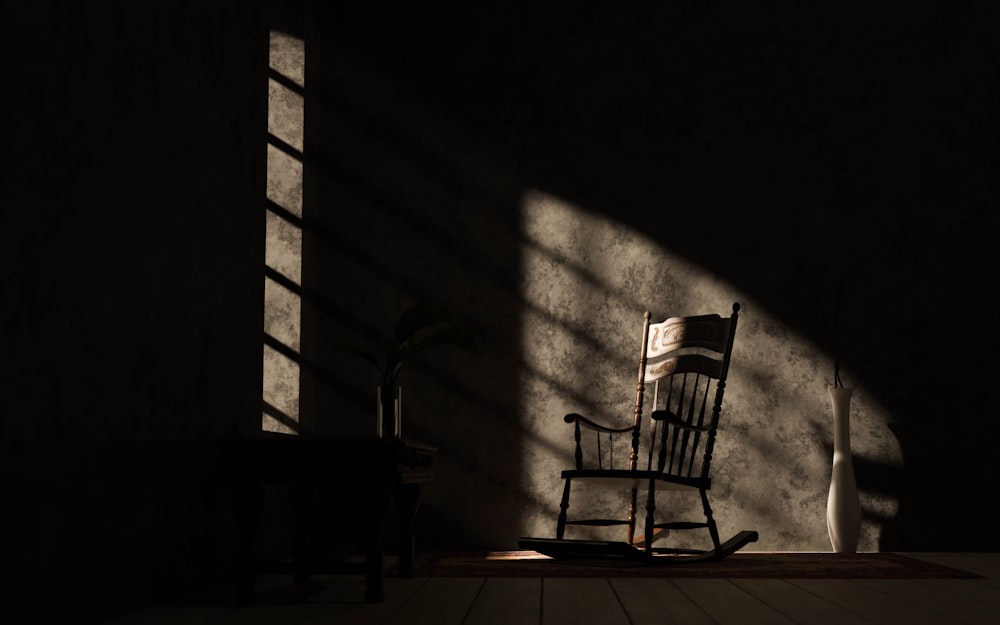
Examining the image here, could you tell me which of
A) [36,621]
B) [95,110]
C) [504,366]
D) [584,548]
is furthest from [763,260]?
[36,621]

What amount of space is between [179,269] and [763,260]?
118 inches

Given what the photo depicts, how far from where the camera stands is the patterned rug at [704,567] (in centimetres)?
375

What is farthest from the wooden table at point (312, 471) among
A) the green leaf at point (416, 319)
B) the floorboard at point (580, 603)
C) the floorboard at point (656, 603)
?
the green leaf at point (416, 319)

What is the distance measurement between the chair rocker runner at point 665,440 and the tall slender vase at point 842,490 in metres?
0.55

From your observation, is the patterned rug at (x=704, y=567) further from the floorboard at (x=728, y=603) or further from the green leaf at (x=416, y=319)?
the green leaf at (x=416, y=319)

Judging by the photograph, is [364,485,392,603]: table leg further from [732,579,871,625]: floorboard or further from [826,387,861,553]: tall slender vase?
[826,387,861,553]: tall slender vase

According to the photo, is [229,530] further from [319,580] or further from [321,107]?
[321,107]

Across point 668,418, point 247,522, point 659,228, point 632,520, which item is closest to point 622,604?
point 247,522

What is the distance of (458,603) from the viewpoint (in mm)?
2996

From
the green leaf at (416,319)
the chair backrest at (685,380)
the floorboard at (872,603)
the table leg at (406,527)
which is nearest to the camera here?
the floorboard at (872,603)

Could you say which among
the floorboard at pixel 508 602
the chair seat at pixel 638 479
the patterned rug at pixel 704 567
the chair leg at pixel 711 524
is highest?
the chair seat at pixel 638 479

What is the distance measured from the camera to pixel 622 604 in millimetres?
2939

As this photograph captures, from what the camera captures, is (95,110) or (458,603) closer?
(95,110)

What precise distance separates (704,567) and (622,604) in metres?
1.21
